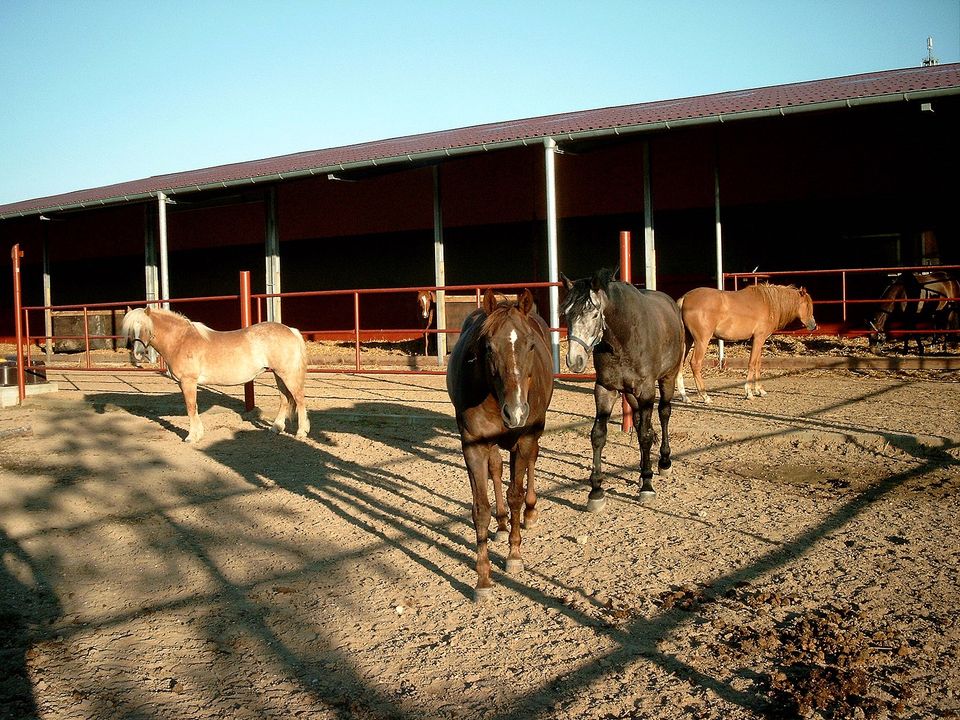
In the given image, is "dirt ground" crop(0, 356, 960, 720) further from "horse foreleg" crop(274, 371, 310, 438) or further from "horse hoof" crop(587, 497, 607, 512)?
"horse foreleg" crop(274, 371, 310, 438)

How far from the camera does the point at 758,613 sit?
3.39 m

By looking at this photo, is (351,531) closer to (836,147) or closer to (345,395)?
(345,395)

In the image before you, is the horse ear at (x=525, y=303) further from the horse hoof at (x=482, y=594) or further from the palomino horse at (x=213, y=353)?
the palomino horse at (x=213, y=353)

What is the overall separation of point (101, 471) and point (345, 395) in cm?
412

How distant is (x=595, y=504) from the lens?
515 cm

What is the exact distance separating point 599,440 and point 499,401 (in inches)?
78.2

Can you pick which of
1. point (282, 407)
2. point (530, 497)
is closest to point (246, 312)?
point (282, 407)

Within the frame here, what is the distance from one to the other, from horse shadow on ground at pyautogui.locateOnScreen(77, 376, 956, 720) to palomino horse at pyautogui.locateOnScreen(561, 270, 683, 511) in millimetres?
1159

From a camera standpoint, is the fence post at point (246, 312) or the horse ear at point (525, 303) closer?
the horse ear at point (525, 303)

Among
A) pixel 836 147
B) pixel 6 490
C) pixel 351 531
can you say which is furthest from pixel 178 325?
pixel 836 147

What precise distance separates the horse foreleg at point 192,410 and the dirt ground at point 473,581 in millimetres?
673

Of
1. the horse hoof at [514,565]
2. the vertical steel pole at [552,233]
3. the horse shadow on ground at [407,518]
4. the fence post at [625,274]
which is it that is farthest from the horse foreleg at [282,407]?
the horse hoof at [514,565]

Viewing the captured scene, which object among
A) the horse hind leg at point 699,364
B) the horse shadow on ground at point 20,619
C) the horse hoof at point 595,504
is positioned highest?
the horse hind leg at point 699,364

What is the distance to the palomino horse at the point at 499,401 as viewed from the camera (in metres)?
3.60
